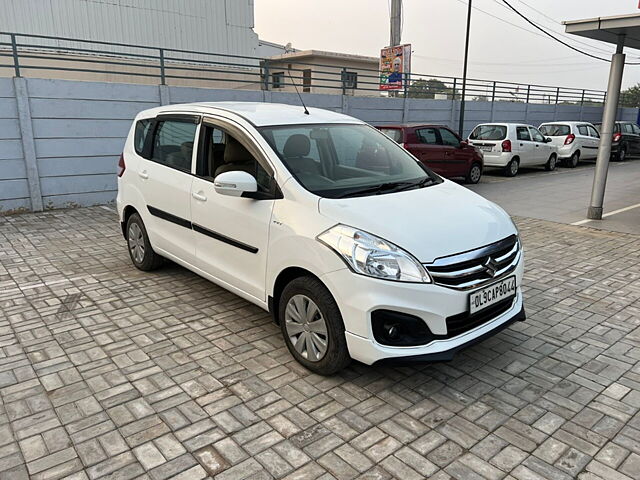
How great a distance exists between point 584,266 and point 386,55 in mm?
19258

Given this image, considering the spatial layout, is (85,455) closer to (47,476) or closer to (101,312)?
(47,476)

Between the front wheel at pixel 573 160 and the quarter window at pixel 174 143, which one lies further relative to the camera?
the front wheel at pixel 573 160

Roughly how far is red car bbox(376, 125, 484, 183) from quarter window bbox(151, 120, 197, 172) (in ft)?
22.5

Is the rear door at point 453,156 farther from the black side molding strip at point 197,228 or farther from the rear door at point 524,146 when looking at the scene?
the black side molding strip at point 197,228

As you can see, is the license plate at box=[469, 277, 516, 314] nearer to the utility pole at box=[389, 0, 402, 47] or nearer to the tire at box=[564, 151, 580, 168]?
the tire at box=[564, 151, 580, 168]

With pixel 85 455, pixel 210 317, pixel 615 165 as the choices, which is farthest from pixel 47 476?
pixel 615 165

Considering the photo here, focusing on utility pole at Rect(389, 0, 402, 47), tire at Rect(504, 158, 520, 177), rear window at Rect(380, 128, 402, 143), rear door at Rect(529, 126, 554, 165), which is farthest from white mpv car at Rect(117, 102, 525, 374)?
utility pole at Rect(389, 0, 402, 47)

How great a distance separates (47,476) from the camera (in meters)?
2.45

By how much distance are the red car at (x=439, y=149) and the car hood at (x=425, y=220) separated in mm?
7628

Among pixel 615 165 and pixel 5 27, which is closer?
pixel 5 27

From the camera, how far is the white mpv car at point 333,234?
116 inches

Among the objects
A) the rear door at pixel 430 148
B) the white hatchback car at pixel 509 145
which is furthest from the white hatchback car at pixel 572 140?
the rear door at pixel 430 148

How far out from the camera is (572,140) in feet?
53.5

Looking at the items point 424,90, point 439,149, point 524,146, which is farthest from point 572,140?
point 439,149
